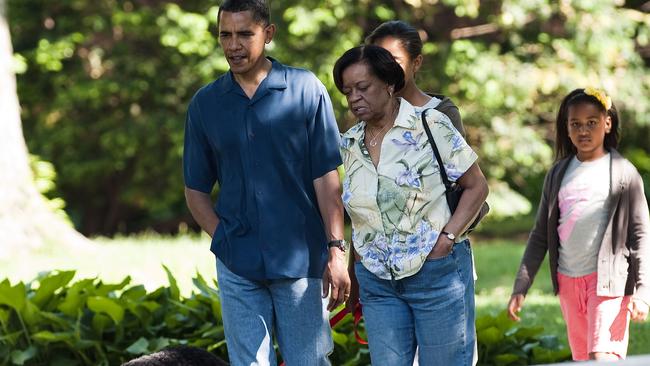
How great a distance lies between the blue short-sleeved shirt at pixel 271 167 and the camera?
4.26 metres

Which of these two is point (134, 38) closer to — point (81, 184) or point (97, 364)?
point (81, 184)

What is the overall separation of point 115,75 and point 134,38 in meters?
0.93

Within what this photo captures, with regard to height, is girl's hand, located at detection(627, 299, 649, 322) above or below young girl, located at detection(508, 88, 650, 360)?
below

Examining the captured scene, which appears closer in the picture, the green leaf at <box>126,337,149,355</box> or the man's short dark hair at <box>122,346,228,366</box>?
the man's short dark hair at <box>122,346,228,366</box>

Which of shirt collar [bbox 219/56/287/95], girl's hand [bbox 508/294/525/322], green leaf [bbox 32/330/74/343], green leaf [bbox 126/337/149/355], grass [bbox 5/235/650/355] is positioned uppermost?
shirt collar [bbox 219/56/287/95]

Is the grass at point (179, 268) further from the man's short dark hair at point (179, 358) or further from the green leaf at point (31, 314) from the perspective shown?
the man's short dark hair at point (179, 358)

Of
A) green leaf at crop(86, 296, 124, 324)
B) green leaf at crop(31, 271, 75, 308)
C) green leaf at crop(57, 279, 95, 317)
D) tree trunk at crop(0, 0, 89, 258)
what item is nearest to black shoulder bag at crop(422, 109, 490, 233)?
green leaf at crop(86, 296, 124, 324)

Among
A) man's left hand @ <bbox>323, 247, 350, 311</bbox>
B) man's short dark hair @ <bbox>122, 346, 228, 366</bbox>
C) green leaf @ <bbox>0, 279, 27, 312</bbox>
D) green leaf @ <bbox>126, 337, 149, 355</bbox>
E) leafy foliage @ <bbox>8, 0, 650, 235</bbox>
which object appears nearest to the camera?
man's left hand @ <bbox>323, 247, 350, 311</bbox>

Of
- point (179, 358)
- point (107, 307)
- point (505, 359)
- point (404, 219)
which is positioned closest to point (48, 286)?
point (107, 307)

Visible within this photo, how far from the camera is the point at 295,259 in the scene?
4.27 m

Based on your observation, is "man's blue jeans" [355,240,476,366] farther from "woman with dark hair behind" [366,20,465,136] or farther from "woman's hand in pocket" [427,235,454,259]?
"woman with dark hair behind" [366,20,465,136]

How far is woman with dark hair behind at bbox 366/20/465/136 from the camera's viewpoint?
14.7 ft

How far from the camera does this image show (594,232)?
5.07m

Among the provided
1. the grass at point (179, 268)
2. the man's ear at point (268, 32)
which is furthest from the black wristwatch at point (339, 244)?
the grass at point (179, 268)
